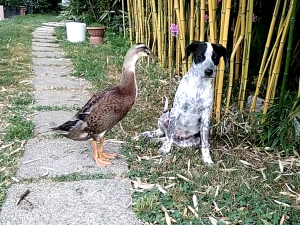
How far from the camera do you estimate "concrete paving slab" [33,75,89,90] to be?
368 centimetres

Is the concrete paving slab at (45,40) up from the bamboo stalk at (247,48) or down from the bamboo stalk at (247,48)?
down

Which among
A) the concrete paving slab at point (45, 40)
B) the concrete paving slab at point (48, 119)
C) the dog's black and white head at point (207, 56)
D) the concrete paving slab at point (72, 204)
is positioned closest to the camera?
the concrete paving slab at point (72, 204)

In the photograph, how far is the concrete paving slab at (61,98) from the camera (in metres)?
3.18

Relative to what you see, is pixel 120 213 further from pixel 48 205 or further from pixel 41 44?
pixel 41 44

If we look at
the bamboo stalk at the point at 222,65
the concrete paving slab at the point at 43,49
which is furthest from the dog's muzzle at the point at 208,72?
the concrete paving slab at the point at 43,49

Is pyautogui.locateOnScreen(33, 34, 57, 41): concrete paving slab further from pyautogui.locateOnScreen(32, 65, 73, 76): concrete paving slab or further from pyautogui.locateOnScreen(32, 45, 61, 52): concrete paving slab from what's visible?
pyautogui.locateOnScreen(32, 65, 73, 76): concrete paving slab

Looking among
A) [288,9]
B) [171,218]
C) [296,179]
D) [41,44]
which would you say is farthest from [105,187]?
[41,44]

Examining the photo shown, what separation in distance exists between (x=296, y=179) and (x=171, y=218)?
80 centimetres

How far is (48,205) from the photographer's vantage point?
5.86ft

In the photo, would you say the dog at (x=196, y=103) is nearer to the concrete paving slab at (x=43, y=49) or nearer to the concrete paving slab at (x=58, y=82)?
the concrete paving slab at (x=58, y=82)

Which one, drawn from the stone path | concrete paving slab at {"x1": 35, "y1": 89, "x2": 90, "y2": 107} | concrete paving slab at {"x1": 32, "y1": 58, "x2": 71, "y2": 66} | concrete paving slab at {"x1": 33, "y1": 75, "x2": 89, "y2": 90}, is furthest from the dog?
concrete paving slab at {"x1": 32, "y1": 58, "x2": 71, "y2": 66}

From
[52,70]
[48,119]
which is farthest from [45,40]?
[48,119]

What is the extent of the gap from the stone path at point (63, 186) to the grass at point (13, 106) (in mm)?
59

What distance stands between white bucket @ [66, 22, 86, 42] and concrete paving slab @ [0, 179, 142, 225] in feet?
14.6
